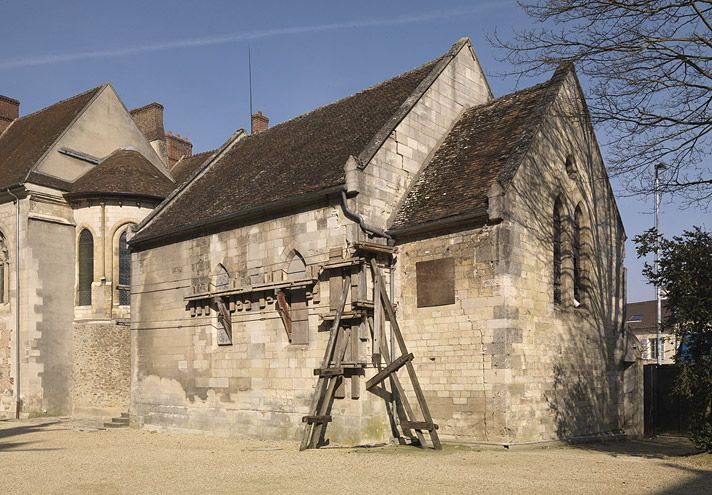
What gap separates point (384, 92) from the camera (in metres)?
20.6

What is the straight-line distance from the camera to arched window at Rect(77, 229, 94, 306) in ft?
83.7

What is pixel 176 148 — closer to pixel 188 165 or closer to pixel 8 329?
pixel 188 165

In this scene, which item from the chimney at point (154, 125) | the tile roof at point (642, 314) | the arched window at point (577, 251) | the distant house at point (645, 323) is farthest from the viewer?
the tile roof at point (642, 314)

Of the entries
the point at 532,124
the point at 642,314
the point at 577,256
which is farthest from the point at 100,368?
the point at 642,314

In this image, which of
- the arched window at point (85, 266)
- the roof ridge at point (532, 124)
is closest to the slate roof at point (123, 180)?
the arched window at point (85, 266)

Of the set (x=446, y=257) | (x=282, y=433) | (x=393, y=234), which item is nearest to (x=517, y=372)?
(x=446, y=257)

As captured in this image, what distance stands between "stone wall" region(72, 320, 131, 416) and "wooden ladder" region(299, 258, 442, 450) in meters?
10.9

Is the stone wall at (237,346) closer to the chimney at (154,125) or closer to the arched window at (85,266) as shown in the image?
the arched window at (85,266)

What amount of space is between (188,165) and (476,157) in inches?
695

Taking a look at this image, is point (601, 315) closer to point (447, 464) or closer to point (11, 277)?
point (447, 464)

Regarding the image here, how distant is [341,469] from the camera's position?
40.1ft

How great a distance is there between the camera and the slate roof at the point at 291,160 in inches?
709

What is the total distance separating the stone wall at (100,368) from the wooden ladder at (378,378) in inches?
431

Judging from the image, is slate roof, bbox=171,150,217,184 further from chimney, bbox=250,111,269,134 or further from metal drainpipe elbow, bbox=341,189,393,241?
metal drainpipe elbow, bbox=341,189,393,241
